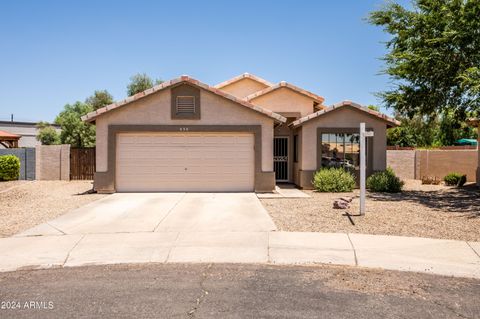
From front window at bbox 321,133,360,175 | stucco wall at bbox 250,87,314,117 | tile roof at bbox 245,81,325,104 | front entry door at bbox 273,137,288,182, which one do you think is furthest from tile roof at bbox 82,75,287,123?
front entry door at bbox 273,137,288,182

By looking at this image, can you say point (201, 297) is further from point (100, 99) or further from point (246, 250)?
point (100, 99)

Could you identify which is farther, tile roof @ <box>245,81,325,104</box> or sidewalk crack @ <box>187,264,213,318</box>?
tile roof @ <box>245,81,325,104</box>

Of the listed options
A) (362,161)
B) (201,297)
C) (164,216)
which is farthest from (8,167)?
(201,297)

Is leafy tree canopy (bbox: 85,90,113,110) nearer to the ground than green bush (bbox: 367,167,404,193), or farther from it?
farther from it

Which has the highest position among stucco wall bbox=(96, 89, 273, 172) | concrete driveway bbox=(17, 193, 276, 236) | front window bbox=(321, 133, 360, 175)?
stucco wall bbox=(96, 89, 273, 172)

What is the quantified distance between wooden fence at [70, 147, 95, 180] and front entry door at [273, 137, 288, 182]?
386 inches

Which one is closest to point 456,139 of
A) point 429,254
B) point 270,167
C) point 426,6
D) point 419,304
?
point 426,6

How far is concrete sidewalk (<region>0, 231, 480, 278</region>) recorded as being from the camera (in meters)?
7.08

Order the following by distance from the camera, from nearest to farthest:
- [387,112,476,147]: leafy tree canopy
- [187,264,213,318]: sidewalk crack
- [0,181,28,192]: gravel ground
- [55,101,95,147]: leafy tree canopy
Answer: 1. [187,264,213,318]: sidewalk crack
2. [0,181,28,192]: gravel ground
3. [55,101,95,147]: leafy tree canopy
4. [387,112,476,147]: leafy tree canopy

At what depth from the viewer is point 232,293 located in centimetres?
556

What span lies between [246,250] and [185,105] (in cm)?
972

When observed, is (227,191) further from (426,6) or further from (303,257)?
(426,6)

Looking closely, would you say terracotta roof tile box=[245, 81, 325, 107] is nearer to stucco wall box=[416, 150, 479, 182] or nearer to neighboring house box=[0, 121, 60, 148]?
stucco wall box=[416, 150, 479, 182]

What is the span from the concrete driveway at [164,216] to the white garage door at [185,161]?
1295 mm
